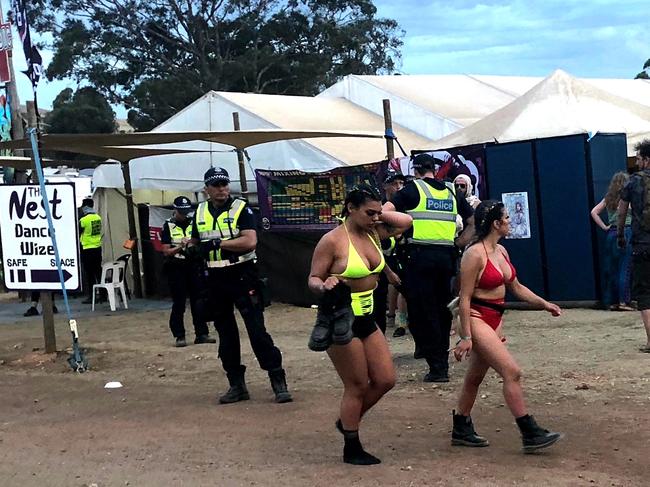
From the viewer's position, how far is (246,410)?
7.18 metres

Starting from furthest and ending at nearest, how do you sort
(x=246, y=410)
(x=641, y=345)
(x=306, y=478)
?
(x=641, y=345), (x=246, y=410), (x=306, y=478)

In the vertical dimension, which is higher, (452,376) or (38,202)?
(38,202)

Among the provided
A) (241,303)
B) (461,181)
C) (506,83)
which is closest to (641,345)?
(461,181)

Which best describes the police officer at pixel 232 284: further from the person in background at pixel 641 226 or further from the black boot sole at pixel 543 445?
the person in background at pixel 641 226

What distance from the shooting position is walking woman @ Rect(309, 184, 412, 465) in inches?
208

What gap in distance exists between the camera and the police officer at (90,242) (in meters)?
15.9

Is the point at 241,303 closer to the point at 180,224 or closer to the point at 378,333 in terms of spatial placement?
the point at 378,333

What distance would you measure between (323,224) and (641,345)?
5786mm

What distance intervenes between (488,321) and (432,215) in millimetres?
2309

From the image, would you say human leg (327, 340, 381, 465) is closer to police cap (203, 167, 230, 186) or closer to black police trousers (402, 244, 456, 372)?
black police trousers (402, 244, 456, 372)

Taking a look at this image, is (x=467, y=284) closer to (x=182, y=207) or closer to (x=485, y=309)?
(x=485, y=309)

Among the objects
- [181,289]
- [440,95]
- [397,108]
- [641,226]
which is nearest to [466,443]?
[641,226]

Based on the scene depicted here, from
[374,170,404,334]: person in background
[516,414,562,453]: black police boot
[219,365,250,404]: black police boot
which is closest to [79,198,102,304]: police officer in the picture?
[374,170,404,334]: person in background

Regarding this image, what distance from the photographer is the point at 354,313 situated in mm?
5344
